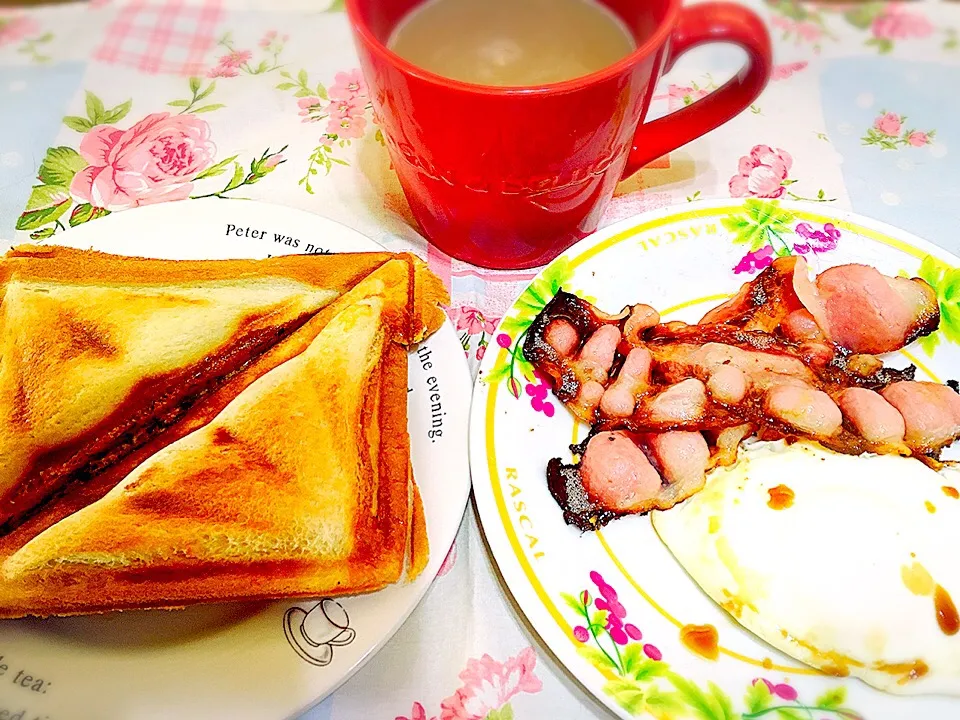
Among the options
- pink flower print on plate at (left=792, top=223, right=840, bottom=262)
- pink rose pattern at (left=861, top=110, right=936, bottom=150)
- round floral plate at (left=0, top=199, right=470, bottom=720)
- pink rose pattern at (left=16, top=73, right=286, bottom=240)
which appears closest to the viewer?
round floral plate at (left=0, top=199, right=470, bottom=720)

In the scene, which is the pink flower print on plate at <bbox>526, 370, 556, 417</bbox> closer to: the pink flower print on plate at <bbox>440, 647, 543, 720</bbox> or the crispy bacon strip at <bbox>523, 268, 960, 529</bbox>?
the crispy bacon strip at <bbox>523, 268, 960, 529</bbox>

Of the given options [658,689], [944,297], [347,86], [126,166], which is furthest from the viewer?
[347,86]

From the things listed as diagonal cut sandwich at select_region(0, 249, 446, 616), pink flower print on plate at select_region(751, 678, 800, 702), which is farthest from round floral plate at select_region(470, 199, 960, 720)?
diagonal cut sandwich at select_region(0, 249, 446, 616)

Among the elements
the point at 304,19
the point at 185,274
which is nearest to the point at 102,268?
the point at 185,274

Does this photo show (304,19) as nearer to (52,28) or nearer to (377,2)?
(52,28)

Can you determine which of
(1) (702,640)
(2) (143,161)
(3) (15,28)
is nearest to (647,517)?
(1) (702,640)

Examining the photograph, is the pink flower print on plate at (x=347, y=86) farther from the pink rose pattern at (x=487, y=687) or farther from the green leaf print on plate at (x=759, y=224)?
the pink rose pattern at (x=487, y=687)

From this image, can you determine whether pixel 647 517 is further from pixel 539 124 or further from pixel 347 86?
pixel 347 86
